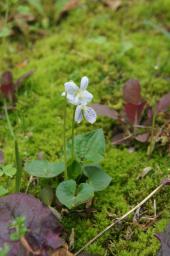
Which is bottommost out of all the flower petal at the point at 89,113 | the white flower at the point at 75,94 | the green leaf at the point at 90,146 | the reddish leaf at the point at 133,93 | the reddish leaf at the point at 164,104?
A: the green leaf at the point at 90,146

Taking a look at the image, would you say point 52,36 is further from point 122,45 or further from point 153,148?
point 153,148

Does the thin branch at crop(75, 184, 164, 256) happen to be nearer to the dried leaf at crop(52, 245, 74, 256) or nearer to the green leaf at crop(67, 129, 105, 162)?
the dried leaf at crop(52, 245, 74, 256)

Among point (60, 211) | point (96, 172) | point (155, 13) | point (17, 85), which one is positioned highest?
point (155, 13)

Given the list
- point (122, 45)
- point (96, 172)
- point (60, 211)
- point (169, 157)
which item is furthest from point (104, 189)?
point (122, 45)

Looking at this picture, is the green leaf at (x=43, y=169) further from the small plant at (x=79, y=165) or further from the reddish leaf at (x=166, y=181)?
the reddish leaf at (x=166, y=181)

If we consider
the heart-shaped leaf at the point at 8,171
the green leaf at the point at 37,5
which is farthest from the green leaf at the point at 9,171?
the green leaf at the point at 37,5

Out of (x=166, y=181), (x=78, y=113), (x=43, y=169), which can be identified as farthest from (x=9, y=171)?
(x=166, y=181)
